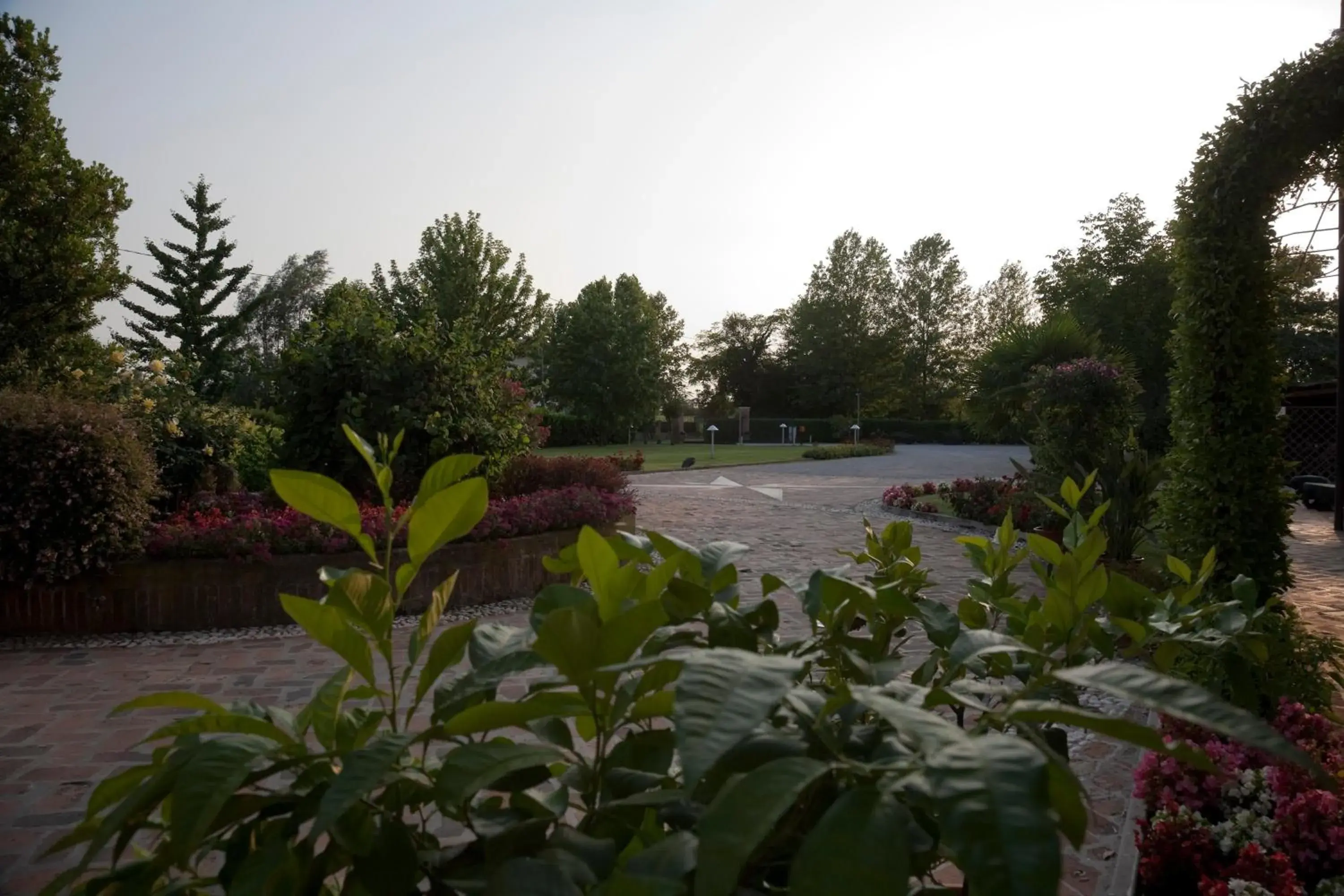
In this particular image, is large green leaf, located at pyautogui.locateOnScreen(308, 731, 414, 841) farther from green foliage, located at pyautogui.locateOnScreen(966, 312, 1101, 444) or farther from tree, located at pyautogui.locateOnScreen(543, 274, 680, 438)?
tree, located at pyautogui.locateOnScreen(543, 274, 680, 438)

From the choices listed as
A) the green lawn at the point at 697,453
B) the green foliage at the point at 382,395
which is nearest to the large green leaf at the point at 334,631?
the green foliage at the point at 382,395

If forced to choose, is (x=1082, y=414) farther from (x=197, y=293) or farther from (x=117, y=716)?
(x=197, y=293)

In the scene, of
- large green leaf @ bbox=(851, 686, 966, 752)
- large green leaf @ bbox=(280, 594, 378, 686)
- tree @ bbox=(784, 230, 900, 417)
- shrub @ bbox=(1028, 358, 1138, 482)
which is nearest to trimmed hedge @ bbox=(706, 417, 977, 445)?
tree @ bbox=(784, 230, 900, 417)

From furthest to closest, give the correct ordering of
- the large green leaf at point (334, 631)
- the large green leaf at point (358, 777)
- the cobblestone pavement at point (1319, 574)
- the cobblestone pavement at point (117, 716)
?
1. the cobblestone pavement at point (1319, 574)
2. the cobblestone pavement at point (117, 716)
3. the large green leaf at point (334, 631)
4. the large green leaf at point (358, 777)

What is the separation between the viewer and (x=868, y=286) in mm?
64500

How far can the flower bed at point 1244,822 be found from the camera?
95.8 inches

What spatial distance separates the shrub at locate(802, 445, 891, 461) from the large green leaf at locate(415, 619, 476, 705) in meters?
31.7

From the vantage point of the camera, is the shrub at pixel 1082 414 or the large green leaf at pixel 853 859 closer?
the large green leaf at pixel 853 859

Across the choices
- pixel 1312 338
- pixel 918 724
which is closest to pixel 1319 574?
pixel 918 724

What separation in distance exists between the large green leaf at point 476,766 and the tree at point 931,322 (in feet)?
213

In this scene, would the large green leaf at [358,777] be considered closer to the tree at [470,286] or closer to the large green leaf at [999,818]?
the large green leaf at [999,818]

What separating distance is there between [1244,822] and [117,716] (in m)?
5.27

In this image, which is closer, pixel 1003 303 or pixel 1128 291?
pixel 1128 291

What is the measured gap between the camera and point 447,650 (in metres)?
0.99
